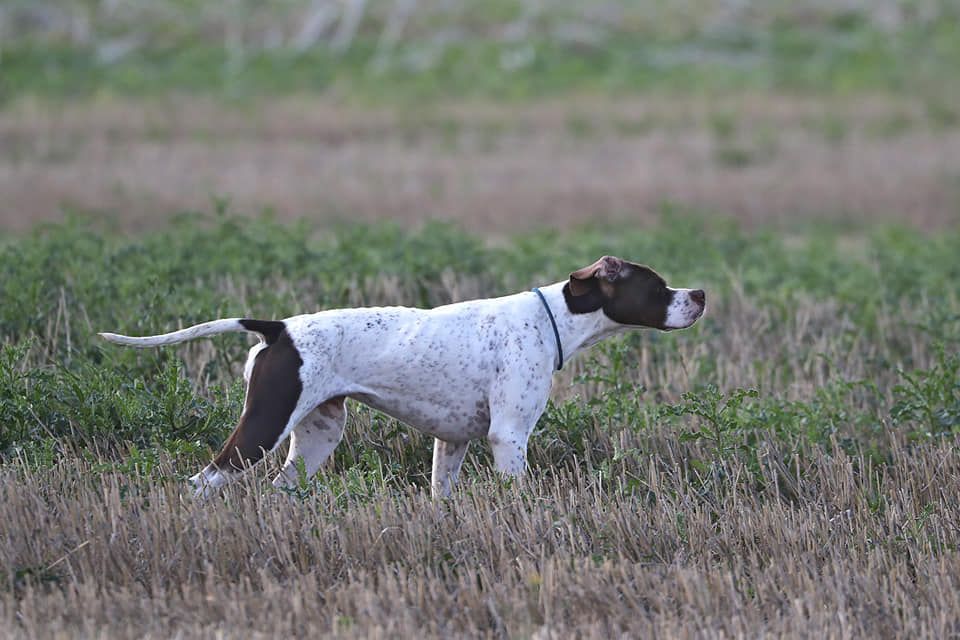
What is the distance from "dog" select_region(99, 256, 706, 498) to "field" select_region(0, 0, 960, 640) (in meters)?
0.20

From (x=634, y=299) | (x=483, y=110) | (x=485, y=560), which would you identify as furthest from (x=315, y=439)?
(x=483, y=110)

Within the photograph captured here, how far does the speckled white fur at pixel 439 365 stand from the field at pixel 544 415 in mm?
237

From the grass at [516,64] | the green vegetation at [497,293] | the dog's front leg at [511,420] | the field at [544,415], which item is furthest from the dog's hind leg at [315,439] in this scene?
the grass at [516,64]

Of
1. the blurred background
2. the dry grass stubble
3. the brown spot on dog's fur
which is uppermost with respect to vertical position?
the blurred background

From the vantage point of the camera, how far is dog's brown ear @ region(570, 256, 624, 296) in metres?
6.02

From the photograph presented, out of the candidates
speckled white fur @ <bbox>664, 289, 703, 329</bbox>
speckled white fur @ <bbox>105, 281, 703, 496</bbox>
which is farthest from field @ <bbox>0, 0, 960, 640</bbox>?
speckled white fur @ <bbox>664, 289, 703, 329</bbox>

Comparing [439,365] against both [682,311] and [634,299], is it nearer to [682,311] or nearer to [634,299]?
[634,299]

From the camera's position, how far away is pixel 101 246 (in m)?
9.90

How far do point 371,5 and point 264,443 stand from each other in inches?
1187

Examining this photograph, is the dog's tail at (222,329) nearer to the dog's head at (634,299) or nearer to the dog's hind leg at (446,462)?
the dog's hind leg at (446,462)

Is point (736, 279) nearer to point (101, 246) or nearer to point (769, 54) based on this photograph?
point (101, 246)

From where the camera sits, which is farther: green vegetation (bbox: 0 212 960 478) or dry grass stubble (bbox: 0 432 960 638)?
green vegetation (bbox: 0 212 960 478)

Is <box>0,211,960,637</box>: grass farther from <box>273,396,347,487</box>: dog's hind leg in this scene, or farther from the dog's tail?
the dog's tail

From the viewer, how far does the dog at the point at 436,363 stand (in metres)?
5.58
